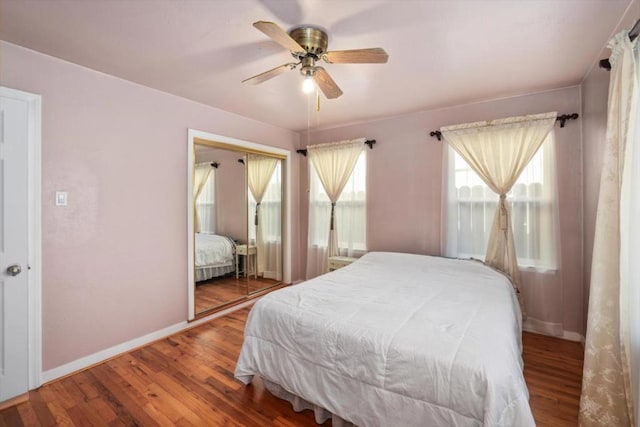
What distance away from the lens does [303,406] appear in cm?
191

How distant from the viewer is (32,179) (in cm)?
212

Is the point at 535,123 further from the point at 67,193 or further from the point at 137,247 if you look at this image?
the point at 67,193

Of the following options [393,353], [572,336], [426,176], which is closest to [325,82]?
[393,353]

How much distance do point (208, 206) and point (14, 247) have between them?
1.75 m

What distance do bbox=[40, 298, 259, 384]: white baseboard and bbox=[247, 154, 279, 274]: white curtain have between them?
1.15 metres

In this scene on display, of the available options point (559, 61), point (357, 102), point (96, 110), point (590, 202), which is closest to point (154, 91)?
point (96, 110)

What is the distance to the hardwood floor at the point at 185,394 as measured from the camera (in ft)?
6.02

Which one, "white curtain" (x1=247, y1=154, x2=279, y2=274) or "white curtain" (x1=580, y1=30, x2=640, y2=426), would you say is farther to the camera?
"white curtain" (x1=247, y1=154, x2=279, y2=274)

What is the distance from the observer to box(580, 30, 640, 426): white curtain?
1.49 metres

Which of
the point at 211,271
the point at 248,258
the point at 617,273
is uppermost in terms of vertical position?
the point at 617,273

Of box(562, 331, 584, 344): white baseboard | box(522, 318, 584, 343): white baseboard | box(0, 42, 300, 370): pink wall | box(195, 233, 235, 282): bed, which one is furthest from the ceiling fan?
box(562, 331, 584, 344): white baseboard

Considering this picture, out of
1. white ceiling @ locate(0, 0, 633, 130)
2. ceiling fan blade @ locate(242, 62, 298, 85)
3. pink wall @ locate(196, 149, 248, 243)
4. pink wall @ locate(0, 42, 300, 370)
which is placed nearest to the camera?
white ceiling @ locate(0, 0, 633, 130)

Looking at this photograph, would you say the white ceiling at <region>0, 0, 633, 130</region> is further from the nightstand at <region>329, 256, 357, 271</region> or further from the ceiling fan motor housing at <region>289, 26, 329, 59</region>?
the nightstand at <region>329, 256, 357, 271</region>

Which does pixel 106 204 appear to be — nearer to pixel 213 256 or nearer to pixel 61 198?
pixel 61 198
